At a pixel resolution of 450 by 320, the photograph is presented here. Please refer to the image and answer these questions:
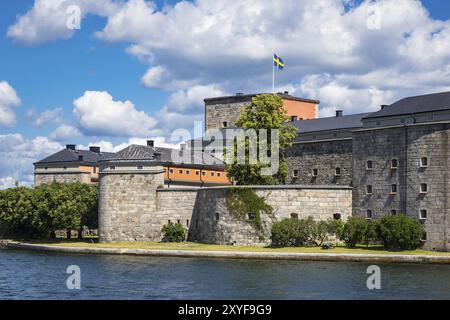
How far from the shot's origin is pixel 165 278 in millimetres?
46438

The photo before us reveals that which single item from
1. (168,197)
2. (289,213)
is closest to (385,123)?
(289,213)

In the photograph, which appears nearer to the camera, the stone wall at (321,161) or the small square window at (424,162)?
the small square window at (424,162)

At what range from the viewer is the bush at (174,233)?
6812 centimetres

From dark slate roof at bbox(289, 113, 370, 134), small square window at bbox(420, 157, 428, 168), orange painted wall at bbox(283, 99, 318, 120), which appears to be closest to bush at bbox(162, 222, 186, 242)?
dark slate roof at bbox(289, 113, 370, 134)

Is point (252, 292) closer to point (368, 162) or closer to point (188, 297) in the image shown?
point (188, 297)

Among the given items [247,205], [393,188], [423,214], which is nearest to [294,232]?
[247,205]

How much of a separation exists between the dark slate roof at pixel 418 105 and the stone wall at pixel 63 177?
133 ft

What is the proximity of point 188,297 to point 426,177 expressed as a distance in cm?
2575

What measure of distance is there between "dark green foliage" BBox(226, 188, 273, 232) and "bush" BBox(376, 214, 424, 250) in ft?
31.9

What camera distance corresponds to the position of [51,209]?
238ft

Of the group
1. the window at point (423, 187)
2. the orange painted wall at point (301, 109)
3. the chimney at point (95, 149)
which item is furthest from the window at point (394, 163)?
the chimney at point (95, 149)

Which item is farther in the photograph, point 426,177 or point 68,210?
point 68,210

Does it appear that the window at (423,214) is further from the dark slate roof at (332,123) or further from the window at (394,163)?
the dark slate roof at (332,123)

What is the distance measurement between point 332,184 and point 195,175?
699 inches
